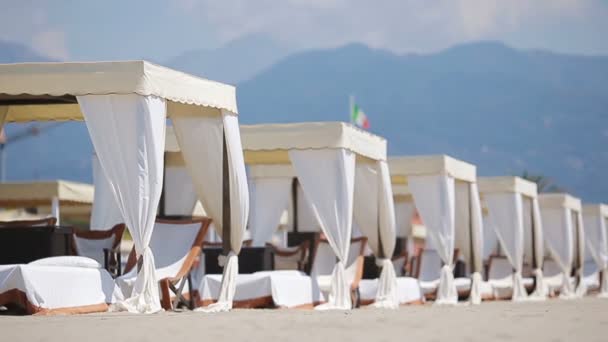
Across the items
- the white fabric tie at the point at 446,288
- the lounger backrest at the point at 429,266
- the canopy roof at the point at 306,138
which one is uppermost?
the canopy roof at the point at 306,138

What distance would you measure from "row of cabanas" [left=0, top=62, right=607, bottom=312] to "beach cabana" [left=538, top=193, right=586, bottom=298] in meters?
0.10

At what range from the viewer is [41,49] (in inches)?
6309

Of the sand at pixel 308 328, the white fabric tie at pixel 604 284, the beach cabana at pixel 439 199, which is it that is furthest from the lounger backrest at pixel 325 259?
the white fabric tie at pixel 604 284

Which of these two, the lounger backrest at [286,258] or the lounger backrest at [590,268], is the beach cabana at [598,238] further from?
the lounger backrest at [286,258]

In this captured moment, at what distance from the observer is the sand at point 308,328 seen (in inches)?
242

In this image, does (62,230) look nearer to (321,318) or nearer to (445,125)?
(321,318)

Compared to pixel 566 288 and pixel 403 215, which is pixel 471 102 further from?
pixel 403 215

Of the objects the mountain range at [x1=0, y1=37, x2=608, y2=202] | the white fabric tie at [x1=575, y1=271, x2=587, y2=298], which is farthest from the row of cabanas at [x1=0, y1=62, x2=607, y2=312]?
the mountain range at [x1=0, y1=37, x2=608, y2=202]

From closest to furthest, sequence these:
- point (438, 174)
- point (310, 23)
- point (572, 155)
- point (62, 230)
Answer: point (62, 230), point (438, 174), point (572, 155), point (310, 23)

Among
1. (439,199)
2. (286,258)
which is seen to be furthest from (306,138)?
(439,199)

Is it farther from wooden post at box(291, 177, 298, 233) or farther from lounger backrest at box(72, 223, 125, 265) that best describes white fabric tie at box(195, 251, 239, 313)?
wooden post at box(291, 177, 298, 233)

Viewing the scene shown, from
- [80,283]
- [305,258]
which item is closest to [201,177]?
[80,283]

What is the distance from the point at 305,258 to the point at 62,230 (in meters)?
3.51

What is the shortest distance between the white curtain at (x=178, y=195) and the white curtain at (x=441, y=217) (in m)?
3.44
